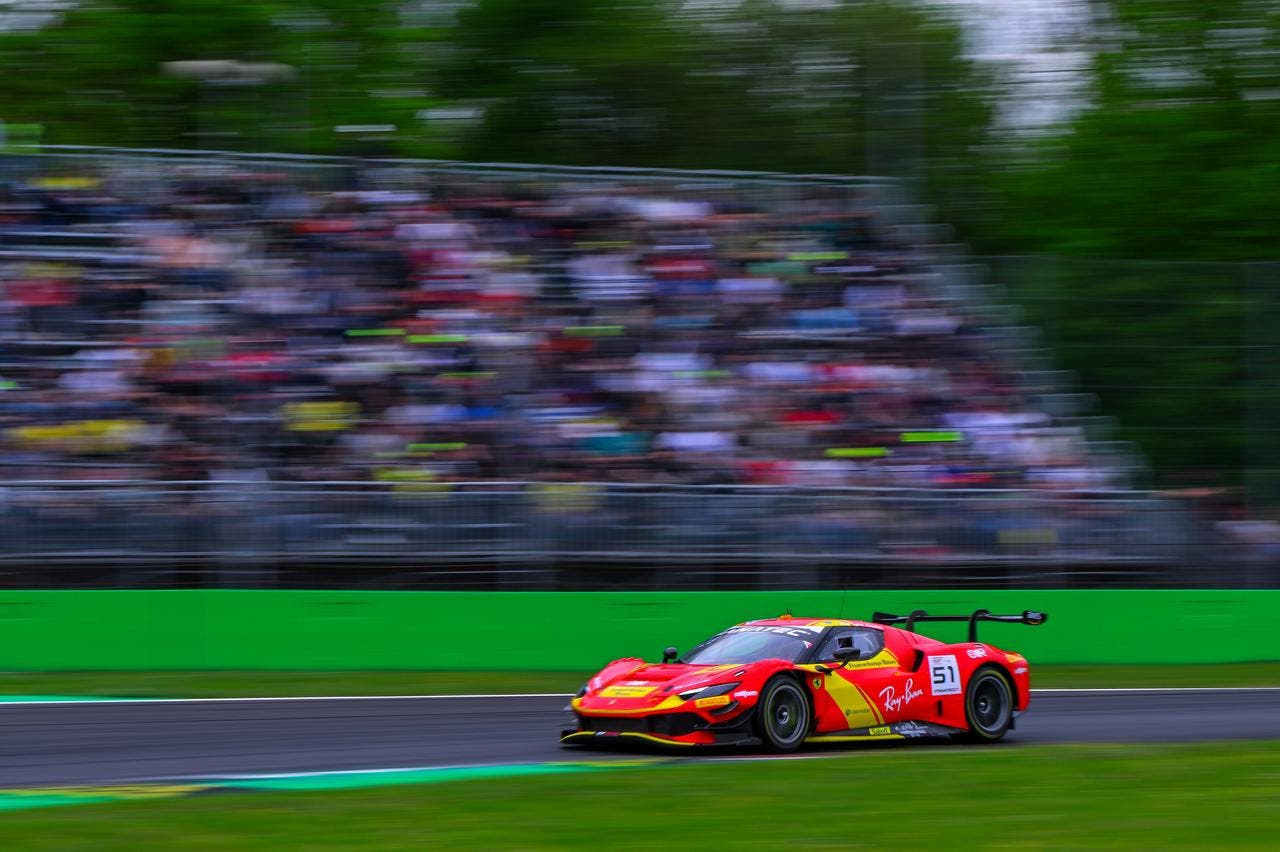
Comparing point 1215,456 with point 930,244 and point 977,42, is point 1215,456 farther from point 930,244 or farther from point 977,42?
point 977,42

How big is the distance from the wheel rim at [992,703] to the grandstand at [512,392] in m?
5.07

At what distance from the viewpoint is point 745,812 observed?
25.0 ft

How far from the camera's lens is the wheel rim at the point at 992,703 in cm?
1144

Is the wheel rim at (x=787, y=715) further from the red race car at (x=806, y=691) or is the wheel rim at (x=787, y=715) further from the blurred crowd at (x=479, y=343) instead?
the blurred crowd at (x=479, y=343)

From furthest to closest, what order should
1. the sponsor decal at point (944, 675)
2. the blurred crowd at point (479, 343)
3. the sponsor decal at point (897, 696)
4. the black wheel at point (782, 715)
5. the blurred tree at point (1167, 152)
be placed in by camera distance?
the blurred tree at point (1167, 152), the blurred crowd at point (479, 343), the sponsor decal at point (944, 675), the sponsor decal at point (897, 696), the black wheel at point (782, 715)

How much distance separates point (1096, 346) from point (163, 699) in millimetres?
11502

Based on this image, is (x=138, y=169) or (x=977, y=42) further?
(x=977, y=42)

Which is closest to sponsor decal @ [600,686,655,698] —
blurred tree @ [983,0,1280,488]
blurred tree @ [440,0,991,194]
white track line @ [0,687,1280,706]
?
white track line @ [0,687,1280,706]

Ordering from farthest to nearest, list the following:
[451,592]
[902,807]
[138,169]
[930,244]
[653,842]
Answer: [930,244] → [138,169] → [451,592] → [902,807] → [653,842]

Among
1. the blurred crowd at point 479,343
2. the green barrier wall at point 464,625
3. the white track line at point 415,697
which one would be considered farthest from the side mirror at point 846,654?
the blurred crowd at point 479,343

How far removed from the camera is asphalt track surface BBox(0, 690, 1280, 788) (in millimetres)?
9727

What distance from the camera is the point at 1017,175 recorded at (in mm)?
34906

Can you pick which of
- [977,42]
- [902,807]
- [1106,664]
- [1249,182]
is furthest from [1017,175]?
[902,807]

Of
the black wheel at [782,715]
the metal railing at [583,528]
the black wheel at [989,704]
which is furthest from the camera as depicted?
the metal railing at [583,528]
